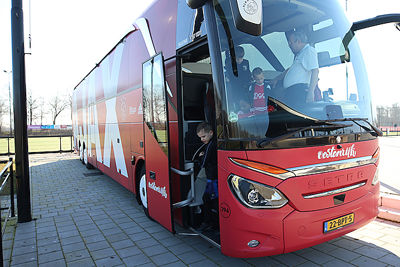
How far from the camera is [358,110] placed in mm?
3377

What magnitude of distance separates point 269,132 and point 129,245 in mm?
2767

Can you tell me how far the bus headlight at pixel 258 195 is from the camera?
2779 mm

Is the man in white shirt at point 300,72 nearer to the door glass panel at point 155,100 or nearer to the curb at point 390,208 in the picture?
the door glass panel at point 155,100

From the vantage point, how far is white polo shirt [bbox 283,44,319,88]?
121 inches

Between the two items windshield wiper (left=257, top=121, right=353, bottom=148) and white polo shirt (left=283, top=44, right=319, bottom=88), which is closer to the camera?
windshield wiper (left=257, top=121, right=353, bottom=148)

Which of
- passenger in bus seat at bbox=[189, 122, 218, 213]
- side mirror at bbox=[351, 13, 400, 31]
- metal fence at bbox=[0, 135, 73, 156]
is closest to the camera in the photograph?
side mirror at bbox=[351, 13, 400, 31]

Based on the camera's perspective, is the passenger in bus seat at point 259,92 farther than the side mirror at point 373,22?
No

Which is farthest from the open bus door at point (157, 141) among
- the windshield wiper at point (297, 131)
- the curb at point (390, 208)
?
the curb at point (390, 208)

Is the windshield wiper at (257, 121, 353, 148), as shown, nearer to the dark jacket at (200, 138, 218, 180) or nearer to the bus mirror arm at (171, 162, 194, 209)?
the dark jacket at (200, 138, 218, 180)

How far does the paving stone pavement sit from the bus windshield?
5.20 feet

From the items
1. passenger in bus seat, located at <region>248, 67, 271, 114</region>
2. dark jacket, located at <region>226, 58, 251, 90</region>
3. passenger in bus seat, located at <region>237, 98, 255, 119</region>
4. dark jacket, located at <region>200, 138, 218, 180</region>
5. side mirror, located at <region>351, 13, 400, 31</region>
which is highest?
side mirror, located at <region>351, 13, 400, 31</region>

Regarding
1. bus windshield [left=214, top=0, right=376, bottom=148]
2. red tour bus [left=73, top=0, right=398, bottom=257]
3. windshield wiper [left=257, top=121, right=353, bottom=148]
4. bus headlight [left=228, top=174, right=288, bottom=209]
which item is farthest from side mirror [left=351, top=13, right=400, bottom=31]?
bus headlight [left=228, top=174, right=288, bottom=209]

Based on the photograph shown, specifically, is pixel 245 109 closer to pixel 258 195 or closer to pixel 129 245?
pixel 258 195

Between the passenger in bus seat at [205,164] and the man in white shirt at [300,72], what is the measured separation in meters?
1.19
